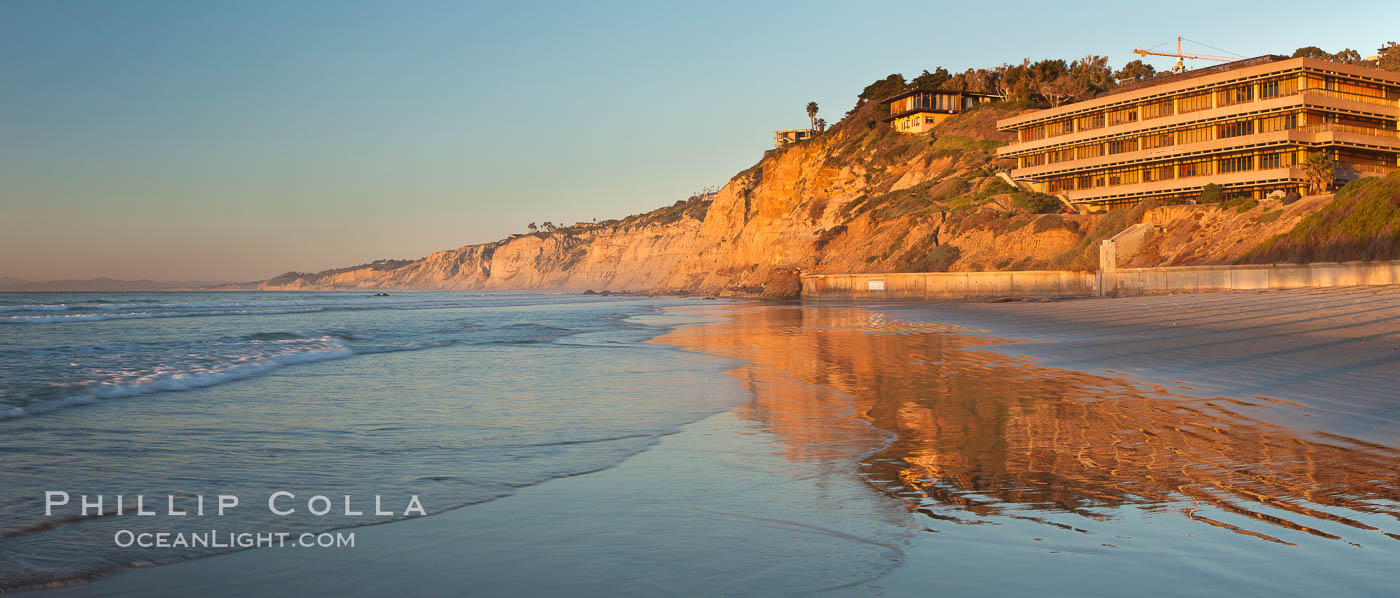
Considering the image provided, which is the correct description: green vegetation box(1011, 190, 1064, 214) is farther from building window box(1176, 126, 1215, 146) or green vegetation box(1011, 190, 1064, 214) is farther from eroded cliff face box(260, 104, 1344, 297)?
building window box(1176, 126, 1215, 146)

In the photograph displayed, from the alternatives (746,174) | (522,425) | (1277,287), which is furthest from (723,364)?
(746,174)

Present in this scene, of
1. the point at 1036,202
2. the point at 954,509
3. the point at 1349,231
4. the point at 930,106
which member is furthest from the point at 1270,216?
the point at 930,106

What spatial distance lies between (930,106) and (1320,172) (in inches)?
1970

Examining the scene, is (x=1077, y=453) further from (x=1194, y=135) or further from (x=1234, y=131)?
(x=1194, y=135)

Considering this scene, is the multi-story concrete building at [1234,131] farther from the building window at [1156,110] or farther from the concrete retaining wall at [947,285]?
the concrete retaining wall at [947,285]

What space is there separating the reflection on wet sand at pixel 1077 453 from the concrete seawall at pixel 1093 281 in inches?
897

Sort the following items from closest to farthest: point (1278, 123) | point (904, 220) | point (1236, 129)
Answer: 1. point (1278, 123)
2. point (1236, 129)
3. point (904, 220)

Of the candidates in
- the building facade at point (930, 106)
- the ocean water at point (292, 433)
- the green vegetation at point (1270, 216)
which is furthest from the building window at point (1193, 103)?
the ocean water at point (292, 433)

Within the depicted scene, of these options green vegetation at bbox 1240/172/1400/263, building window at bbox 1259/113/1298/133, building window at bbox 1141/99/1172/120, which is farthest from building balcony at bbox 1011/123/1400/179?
green vegetation at bbox 1240/172/1400/263

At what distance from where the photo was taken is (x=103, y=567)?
4305 millimetres

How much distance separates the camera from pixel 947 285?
179 ft

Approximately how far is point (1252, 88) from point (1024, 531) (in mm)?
62180

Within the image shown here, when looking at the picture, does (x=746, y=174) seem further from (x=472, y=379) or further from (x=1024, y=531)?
(x=1024, y=531)

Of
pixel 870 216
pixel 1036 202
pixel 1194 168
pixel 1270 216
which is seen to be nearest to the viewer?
pixel 1270 216
